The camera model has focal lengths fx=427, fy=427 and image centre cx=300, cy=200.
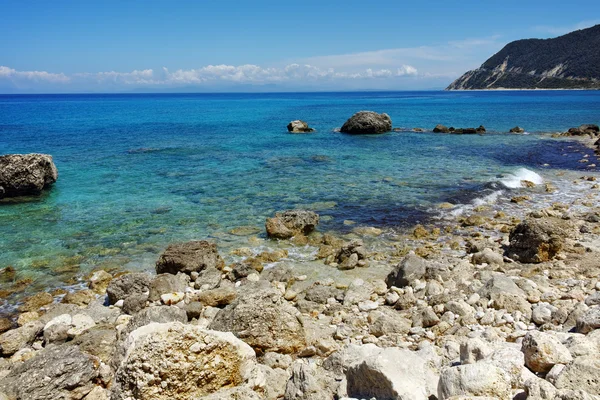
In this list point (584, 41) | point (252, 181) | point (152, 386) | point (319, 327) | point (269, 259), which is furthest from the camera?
point (584, 41)

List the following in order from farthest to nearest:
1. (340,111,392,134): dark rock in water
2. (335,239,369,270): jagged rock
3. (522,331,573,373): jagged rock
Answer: (340,111,392,134): dark rock in water
(335,239,369,270): jagged rock
(522,331,573,373): jagged rock

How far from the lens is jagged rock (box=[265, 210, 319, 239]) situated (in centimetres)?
1717

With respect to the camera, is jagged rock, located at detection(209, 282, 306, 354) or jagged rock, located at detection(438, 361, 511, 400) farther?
jagged rock, located at detection(209, 282, 306, 354)

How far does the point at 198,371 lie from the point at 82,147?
145 feet

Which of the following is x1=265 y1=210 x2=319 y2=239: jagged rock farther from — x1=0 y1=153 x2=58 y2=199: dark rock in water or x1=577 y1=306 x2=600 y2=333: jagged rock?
x1=0 y1=153 x2=58 y2=199: dark rock in water

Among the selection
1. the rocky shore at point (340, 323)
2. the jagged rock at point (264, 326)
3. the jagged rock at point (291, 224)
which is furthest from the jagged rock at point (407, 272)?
the jagged rock at point (291, 224)

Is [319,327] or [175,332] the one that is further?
[319,327]

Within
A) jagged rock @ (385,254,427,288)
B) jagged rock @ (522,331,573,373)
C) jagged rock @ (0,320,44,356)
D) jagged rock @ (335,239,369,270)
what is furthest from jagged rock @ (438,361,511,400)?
jagged rock @ (0,320,44,356)

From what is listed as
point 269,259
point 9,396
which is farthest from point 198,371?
point 269,259

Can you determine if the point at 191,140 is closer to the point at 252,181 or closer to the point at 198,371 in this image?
→ the point at 252,181

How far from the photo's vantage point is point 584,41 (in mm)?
197875

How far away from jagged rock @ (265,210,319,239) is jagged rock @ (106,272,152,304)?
5.96 meters

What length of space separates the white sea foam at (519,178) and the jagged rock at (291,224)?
13831 mm

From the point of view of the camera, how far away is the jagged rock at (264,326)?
27.5 ft
